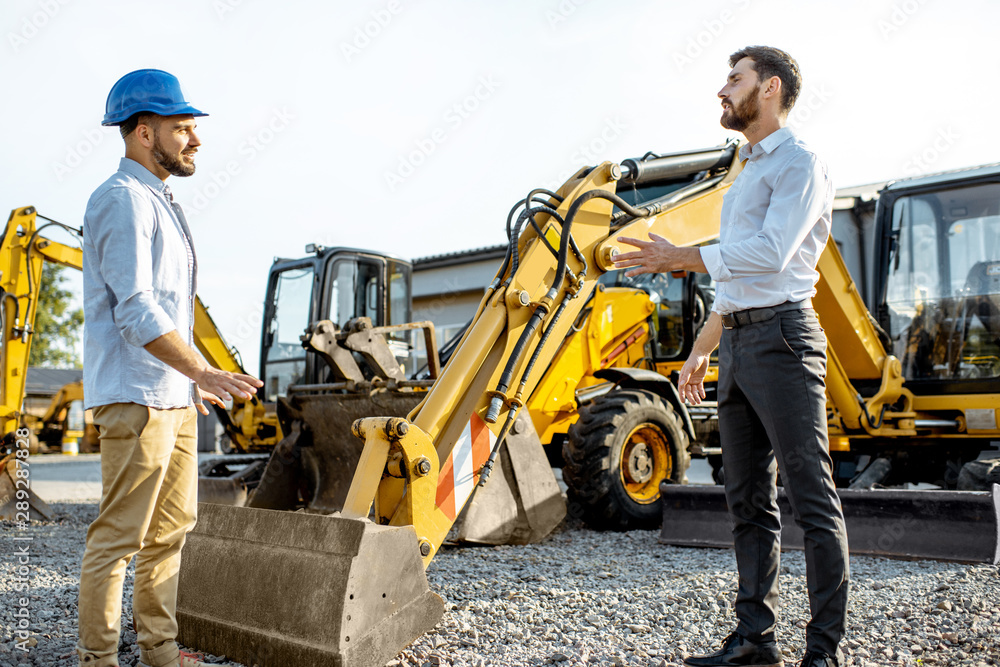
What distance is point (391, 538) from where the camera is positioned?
105 inches

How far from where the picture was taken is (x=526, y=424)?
5.12 metres

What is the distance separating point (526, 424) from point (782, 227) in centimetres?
296

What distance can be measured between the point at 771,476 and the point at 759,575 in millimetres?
317

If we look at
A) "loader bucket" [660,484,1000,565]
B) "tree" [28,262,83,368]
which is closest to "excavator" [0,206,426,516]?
"loader bucket" [660,484,1000,565]

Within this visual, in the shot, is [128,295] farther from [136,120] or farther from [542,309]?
[542,309]

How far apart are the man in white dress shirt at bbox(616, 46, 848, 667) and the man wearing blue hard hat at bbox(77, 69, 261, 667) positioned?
4.46ft

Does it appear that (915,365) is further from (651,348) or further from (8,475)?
(8,475)

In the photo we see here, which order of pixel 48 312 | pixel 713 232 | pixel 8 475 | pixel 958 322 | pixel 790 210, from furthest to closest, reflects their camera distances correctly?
pixel 48 312 → pixel 8 475 → pixel 958 322 → pixel 713 232 → pixel 790 210

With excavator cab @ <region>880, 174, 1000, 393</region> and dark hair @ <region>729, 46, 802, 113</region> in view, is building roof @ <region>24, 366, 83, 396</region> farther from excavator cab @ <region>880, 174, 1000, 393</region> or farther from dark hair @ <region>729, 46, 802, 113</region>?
dark hair @ <region>729, 46, 802, 113</region>

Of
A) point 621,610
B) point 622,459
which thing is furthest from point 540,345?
point 622,459

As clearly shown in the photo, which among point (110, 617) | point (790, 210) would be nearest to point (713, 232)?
point (790, 210)

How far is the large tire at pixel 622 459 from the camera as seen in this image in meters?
5.71

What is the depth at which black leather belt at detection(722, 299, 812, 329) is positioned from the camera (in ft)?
A: 8.11

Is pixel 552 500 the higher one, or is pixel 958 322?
pixel 958 322
